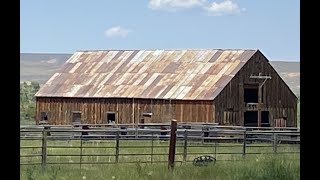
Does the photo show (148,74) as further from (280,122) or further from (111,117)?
(280,122)

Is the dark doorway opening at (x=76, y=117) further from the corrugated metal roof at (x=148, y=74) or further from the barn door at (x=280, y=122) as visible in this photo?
the barn door at (x=280, y=122)

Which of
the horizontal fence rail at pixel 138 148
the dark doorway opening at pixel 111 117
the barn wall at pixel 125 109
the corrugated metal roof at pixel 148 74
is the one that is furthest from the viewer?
the dark doorway opening at pixel 111 117

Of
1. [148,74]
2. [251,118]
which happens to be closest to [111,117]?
[148,74]

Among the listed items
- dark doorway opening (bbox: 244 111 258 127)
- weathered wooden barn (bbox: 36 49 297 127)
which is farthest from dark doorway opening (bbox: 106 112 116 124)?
dark doorway opening (bbox: 244 111 258 127)

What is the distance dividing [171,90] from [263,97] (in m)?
3.76

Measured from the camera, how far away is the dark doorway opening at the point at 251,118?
27936 millimetres

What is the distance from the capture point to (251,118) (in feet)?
93.6

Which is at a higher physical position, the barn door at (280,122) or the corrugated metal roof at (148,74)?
the corrugated metal roof at (148,74)

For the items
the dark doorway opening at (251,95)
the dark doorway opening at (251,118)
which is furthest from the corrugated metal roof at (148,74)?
the dark doorway opening at (251,118)

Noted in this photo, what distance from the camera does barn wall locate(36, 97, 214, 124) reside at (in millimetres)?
25797

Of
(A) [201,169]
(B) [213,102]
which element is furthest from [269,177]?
(B) [213,102]

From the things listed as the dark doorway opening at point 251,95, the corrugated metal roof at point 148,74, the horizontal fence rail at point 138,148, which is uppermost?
the corrugated metal roof at point 148,74
